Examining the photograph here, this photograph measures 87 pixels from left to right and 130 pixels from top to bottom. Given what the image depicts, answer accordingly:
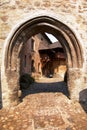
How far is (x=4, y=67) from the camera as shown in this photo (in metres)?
5.50

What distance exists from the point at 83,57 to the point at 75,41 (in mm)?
638

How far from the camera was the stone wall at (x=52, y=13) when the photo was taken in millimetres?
5637

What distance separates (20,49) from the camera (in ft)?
19.8

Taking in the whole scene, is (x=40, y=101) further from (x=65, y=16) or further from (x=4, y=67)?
(x=65, y=16)

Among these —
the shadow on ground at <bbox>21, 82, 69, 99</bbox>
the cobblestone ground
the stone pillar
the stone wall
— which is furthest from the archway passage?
the shadow on ground at <bbox>21, 82, 69, 99</bbox>

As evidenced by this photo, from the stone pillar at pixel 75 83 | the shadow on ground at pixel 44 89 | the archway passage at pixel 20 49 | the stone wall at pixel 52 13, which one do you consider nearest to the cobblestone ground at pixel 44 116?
the stone pillar at pixel 75 83

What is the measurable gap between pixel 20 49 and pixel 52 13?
1.70 m

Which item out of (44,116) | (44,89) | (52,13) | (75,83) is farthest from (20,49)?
Result: (44,89)

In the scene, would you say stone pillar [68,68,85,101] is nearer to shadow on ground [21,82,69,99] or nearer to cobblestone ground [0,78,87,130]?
cobblestone ground [0,78,87,130]

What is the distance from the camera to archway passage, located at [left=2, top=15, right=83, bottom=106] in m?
5.58

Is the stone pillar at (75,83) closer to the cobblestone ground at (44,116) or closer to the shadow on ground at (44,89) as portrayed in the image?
the cobblestone ground at (44,116)

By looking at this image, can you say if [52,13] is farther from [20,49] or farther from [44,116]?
[44,116]

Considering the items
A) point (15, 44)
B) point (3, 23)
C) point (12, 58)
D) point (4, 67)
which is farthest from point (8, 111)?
point (3, 23)

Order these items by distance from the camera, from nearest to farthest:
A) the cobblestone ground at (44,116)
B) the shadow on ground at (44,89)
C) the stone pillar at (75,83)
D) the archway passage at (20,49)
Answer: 1. the cobblestone ground at (44,116)
2. the archway passage at (20,49)
3. the stone pillar at (75,83)
4. the shadow on ground at (44,89)
